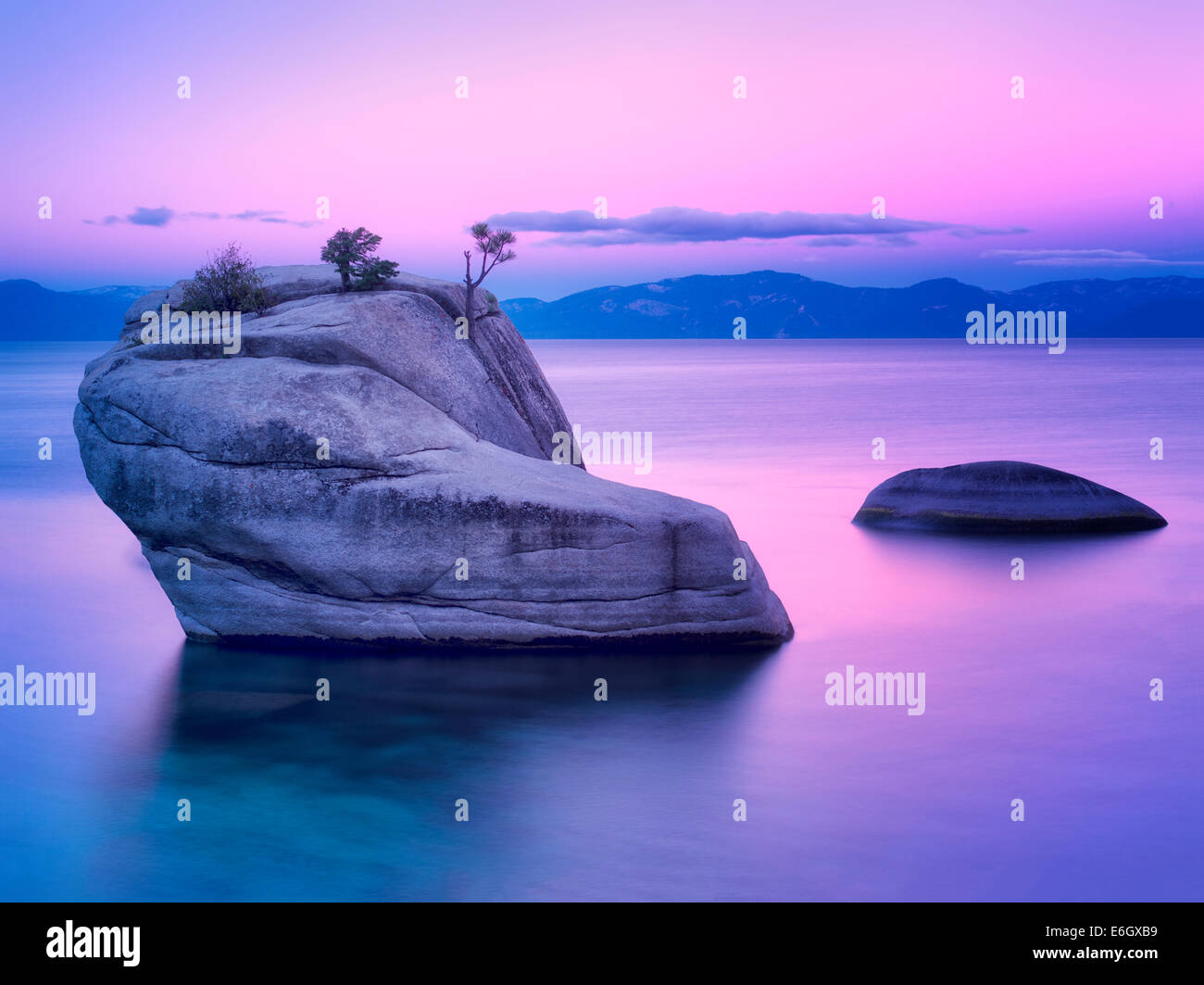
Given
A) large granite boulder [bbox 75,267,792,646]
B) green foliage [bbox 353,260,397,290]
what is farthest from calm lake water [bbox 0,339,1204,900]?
green foliage [bbox 353,260,397,290]

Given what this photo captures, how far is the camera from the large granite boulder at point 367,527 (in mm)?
16891

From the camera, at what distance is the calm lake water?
35.5ft

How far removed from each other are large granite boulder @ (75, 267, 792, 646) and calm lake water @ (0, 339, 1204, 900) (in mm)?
657

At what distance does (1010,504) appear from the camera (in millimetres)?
26719

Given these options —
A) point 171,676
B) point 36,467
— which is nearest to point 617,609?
point 171,676

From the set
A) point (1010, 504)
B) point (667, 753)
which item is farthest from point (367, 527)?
point (1010, 504)

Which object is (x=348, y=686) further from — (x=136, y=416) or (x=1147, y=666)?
(x=1147, y=666)

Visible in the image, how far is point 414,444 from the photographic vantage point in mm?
17609

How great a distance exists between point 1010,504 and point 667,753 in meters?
15.5

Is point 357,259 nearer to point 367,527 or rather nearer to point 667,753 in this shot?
point 367,527

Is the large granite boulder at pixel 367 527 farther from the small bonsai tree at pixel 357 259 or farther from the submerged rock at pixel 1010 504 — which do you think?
the submerged rock at pixel 1010 504

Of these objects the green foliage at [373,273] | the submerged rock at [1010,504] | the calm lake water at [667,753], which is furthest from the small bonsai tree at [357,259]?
the submerged rock at [1010,504]

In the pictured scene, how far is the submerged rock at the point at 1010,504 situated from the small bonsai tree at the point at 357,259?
13.2m

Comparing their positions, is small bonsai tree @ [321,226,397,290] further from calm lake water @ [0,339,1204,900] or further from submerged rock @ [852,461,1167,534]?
submerged rock @ [852,461,1167,534]
